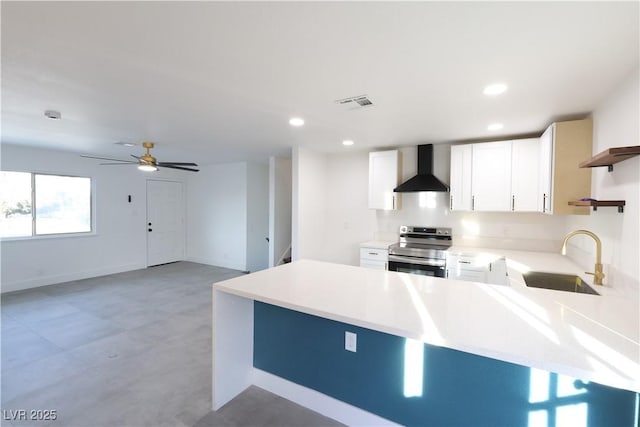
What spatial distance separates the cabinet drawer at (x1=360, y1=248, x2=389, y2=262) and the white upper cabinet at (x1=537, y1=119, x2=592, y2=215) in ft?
6.28

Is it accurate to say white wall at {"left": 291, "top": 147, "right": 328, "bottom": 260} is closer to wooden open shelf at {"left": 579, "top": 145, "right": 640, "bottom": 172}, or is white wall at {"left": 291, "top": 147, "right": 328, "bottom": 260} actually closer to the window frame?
wooden open shelf at {"left": 579, "top": 145, "right": 640, "bottom": 172}

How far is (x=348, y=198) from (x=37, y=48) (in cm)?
399

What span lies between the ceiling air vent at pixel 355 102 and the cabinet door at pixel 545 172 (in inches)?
74.4

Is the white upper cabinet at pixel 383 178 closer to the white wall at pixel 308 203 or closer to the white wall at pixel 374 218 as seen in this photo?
the white wall at pixel 374 218

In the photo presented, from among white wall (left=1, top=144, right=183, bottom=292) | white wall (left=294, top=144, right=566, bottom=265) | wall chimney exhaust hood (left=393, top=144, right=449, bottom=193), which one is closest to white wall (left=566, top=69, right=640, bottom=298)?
white wall (left=294, top=144, right=566, bottom=265)

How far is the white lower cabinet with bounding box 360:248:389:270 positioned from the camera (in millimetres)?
4027

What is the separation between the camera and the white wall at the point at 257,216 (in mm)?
6309

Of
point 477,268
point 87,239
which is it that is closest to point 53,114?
point 87,239

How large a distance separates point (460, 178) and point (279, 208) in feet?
10.4

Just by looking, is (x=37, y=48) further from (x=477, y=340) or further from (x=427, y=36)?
(x=477, y=340)

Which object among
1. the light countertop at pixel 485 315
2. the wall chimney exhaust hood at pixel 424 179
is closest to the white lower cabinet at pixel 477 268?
the wall chimney exhaust hood at pixel 424 179

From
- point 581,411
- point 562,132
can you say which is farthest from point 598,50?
point 581,411

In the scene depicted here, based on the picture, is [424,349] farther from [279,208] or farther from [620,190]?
[279,208]

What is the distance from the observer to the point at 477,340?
1.14m
